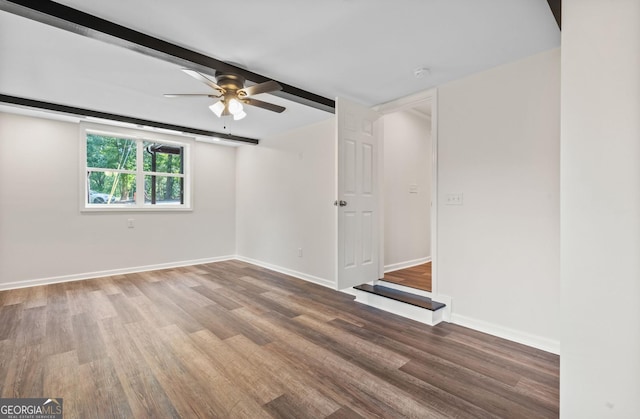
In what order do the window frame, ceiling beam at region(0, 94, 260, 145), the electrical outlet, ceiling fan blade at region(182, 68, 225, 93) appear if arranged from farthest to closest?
the window frame, ceiling beam at region(0, 94, 260, 145), the electrical outlet, ceiling fan blade at region(182, 68, 225, 93)

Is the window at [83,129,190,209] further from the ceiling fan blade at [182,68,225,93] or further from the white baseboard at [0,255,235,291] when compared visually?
the ceiling fan blade at [182,68,225,93]

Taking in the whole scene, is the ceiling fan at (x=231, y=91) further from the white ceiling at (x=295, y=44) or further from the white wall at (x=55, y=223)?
the white wall at (x=55, y=223)

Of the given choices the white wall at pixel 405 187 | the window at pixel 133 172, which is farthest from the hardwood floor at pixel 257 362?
the window at pixel 133 172

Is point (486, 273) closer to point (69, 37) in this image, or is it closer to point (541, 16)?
point (541, 16)

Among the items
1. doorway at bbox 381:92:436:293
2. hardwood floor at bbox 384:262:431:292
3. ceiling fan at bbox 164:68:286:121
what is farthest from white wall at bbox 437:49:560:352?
ceiling fan at bbox 164:68:286:121

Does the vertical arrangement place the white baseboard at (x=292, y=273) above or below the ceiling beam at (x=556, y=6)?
below

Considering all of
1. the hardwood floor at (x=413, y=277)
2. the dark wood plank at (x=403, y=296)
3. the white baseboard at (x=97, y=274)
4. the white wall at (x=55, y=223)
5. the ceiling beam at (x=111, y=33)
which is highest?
the ceiling beam at (x=111, y=33)

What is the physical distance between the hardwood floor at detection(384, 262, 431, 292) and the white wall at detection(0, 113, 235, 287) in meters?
3.86

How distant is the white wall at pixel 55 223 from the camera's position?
13.0 feet

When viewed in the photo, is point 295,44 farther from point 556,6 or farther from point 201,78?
point 556,6

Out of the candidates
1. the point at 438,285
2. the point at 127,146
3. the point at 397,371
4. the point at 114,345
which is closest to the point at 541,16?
the point at 438,285

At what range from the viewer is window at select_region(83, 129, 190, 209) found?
4676mm

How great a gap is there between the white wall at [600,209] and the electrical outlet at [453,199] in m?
1.59

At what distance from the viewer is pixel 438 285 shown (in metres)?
3.07
